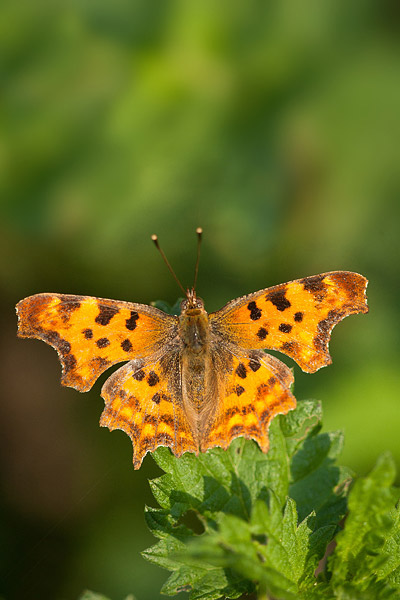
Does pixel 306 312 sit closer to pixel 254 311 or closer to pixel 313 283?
pixel 313 283

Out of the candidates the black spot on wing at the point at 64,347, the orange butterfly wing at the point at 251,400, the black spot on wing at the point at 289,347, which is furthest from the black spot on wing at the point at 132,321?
the black spot on wing at the point at 289,347

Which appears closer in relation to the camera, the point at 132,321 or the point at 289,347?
the point at 289,347

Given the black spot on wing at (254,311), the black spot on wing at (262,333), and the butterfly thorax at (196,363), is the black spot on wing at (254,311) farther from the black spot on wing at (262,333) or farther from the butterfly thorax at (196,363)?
the butterfly thorax at (196,363)

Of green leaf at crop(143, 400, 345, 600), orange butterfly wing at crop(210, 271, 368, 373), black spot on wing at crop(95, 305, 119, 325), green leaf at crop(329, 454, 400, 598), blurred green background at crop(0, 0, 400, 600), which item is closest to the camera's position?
green leaf at crop(329, 454, 400, 598)

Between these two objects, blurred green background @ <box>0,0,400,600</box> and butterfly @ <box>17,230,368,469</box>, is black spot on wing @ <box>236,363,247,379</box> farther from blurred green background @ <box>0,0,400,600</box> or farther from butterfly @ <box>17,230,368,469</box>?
blurred green background @ <box>0,0,400,600</box>

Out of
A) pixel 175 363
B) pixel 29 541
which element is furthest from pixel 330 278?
pixel 29 541

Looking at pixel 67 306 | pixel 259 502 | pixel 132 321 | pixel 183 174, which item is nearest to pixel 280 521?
pixel 259 502

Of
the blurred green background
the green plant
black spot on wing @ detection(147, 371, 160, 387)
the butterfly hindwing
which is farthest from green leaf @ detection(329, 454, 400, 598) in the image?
the blurred green background
